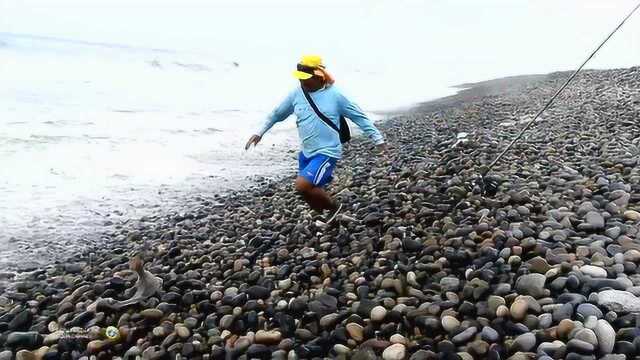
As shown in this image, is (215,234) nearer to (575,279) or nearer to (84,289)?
(84,289)

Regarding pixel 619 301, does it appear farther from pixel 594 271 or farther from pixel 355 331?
pixel 355 331

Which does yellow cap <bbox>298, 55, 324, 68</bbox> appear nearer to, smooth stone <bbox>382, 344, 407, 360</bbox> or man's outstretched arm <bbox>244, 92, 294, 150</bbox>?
man's outstretched arm <bbox>244, 92, 294, 150</bbox>

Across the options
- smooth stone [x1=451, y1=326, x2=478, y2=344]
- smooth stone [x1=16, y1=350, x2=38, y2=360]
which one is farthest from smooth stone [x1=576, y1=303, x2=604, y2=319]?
smooth stone [x1=16, y1=350, x2=38, y2=360]

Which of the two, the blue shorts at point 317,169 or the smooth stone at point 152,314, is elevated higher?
the blue shorts at point 317,169

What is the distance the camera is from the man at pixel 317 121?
5.16 metres

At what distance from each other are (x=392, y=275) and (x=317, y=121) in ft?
6.12

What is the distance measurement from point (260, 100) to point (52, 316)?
23351mm

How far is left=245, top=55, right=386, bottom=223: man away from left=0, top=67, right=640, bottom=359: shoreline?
1.87 ft

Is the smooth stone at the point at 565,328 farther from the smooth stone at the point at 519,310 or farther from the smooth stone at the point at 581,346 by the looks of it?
the smooth stone at the point at 519,310

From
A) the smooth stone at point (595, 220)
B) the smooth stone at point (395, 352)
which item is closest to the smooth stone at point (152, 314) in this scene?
the smooth stone at point (395, 352)

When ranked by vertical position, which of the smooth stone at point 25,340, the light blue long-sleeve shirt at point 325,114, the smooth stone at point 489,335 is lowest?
the smooth stone at point 25,340

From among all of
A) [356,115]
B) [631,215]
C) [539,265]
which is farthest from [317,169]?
[631,215]

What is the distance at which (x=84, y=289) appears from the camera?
4797mm

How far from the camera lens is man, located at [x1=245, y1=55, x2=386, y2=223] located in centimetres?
516
